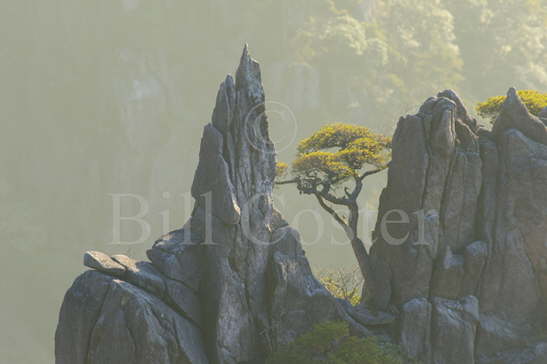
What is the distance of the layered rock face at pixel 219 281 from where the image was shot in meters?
20.6

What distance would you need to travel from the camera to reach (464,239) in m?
26.4

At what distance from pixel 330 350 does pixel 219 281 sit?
4561mm

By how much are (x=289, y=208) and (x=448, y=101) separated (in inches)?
2374

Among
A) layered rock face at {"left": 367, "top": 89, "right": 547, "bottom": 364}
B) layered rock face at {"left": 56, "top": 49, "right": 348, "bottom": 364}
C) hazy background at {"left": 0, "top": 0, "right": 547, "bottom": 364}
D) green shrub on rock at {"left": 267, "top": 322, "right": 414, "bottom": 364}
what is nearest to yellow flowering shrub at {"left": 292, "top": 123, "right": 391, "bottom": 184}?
layered rock face at {"left": 367, "top": 89, "right": 547, "bottom": 364}

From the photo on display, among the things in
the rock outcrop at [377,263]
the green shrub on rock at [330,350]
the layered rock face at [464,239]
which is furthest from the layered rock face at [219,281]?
the layered rock face at [464,239]

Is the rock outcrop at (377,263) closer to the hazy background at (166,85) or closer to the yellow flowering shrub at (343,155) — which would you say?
the yellow flowering shrub at (343,155)

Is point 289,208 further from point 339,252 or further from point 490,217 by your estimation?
point 490,217

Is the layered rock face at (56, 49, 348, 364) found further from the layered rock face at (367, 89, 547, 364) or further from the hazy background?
the hazy background

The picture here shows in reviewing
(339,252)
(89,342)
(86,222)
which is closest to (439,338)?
(89,342)

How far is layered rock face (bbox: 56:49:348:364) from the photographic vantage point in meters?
20.6

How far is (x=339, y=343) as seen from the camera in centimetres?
2227

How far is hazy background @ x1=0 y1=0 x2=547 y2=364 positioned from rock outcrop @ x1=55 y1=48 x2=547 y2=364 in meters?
53.4

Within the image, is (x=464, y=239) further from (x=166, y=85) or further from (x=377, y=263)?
(x=166, y=85)

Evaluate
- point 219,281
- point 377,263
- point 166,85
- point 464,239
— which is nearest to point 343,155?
point 377,263
